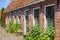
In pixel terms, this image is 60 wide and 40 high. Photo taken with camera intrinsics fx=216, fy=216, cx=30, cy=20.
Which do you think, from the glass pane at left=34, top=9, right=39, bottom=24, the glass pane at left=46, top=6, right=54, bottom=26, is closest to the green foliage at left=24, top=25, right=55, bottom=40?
the glass pane at left=46, top=6, right=54, bottom=26

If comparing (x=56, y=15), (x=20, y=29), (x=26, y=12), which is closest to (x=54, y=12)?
(x=56, y=15)

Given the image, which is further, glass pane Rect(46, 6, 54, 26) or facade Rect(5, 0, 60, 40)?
glass pane Rect(46, 6, 54, 26)

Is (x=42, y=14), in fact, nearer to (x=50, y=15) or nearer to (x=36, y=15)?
(x=50, y=15)

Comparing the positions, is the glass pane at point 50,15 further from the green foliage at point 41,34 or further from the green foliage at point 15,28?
the green foliage at point 15,28

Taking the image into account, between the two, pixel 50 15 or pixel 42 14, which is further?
pixel 42 14

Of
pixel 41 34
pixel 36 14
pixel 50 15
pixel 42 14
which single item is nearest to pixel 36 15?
pixel 36 14

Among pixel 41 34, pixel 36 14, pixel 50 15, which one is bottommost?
pixel 41 34

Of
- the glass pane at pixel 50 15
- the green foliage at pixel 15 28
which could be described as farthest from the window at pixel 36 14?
the green foliage at pixel 15 28

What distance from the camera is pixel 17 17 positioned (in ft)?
76.1

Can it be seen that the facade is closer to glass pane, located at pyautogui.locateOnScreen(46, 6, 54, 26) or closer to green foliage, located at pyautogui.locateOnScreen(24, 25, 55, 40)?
glass pane, located at pyautogui.locateOnScreen(46, 6, 54, 26)

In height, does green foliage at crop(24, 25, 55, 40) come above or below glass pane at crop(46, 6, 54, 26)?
below

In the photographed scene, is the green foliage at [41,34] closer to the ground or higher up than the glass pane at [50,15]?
closer to the ground

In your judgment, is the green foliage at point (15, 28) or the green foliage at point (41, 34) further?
the green foliage at point (15, 28)

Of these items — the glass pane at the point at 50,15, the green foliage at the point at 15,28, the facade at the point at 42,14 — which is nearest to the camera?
the facade at the point at 42,14
